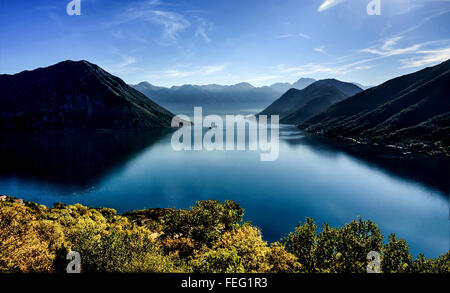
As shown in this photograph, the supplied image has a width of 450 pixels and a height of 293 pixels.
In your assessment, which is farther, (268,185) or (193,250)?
(268,185)

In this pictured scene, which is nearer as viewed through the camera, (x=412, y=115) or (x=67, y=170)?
(x=67, y=170)

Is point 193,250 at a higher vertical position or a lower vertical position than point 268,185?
higher

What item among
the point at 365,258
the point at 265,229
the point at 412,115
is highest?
the point at 412,115

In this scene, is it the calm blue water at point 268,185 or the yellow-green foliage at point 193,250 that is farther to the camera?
the calm blue water at point 268,185

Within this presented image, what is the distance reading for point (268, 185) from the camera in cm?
9350

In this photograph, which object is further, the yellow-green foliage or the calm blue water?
the calm blue water

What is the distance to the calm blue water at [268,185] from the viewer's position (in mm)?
65750

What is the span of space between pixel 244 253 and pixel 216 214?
16424 millimetres

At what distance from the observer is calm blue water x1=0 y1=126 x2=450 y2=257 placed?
65.8 meters
